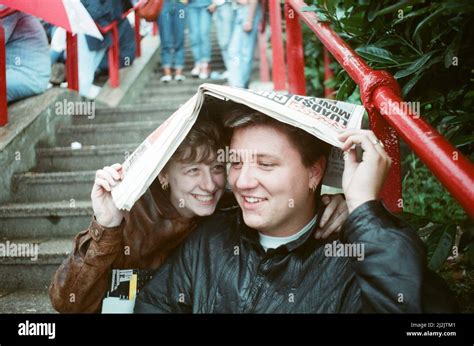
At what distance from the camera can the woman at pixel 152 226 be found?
206 cm

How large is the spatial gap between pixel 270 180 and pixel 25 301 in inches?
69.1

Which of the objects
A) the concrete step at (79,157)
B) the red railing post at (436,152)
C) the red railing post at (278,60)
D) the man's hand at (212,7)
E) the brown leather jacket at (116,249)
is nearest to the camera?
the red railing post at (436,152)

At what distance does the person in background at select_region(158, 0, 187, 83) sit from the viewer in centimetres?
646

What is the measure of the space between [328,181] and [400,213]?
311 millimetres

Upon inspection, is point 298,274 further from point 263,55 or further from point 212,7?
point 263,55

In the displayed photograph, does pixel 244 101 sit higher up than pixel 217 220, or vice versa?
pixel 244 101

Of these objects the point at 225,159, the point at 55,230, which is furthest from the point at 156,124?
the point at 225,159

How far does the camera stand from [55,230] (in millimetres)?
3664

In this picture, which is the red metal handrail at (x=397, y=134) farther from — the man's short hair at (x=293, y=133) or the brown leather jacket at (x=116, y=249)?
the brown leather jacket at (x=116, y=249)

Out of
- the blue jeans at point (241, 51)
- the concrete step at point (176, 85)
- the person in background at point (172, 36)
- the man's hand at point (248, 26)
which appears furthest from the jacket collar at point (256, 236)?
the person in background at point (172, 36)

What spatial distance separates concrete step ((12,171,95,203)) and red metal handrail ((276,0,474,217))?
217cm

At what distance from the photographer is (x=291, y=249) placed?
1892mm
